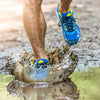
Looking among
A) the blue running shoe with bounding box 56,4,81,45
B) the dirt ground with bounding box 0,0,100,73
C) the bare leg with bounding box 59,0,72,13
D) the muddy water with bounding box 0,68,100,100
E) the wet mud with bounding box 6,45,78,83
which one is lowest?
the dirt ground with bounding box 0,0,100,73

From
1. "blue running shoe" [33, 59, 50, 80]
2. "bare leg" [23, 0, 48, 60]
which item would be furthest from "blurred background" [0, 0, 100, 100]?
"bare leg" [23, 0, 48, 60]

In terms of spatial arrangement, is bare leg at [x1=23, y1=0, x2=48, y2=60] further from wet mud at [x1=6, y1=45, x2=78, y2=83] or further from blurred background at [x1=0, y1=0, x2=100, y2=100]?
blurred background at [x1=0, y1=0, x2=100, y2=100]

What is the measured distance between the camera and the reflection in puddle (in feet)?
7.52

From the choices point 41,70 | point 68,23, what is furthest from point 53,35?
point 41,70

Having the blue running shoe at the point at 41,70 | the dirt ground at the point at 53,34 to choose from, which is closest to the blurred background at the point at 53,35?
the dirt ground at the point at 53,34

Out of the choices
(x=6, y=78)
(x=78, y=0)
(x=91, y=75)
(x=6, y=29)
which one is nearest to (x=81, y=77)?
(x=91, y=75)

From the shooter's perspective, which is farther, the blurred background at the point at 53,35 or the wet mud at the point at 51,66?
the blurred background at the point at 53,35

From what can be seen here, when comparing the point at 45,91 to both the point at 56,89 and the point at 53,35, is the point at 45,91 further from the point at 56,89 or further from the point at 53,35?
the point at 53,35

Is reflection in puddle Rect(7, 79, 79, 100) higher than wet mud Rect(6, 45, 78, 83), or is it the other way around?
wet mud Rect(6, 45, 78, 83)

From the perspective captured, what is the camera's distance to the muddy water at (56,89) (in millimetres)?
2289

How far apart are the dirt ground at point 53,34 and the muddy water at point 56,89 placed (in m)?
0.38

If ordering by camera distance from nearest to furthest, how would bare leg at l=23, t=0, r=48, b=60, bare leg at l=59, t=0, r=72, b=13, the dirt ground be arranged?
bare leg at l=23, t=0, r=48, b=60 → bare leg at l=59, t=0, r=72, b=13 → the dirt ground

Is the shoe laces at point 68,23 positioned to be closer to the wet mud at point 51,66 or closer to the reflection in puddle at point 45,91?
the wet mud at point 51,66

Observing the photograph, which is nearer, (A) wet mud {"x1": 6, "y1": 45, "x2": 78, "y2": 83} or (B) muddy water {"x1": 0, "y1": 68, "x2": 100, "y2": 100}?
(B) muddy water {"x1": 0, "y1": 68, "x2": 100, "y2": 100}
